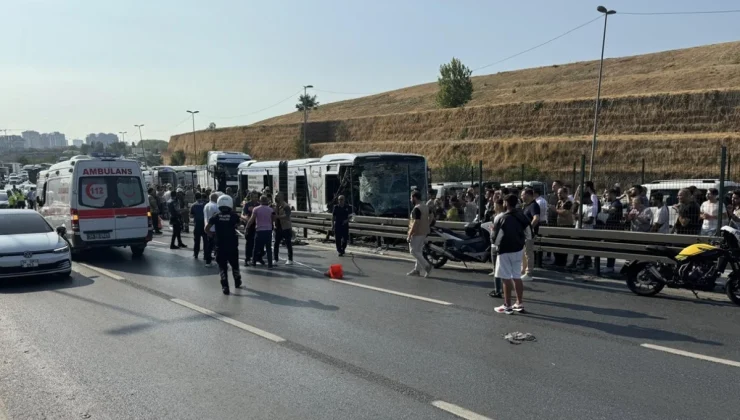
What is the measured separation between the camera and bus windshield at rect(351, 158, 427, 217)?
63.5 feet

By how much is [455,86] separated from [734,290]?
72.3 metres

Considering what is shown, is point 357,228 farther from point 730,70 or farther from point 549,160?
point 730,70

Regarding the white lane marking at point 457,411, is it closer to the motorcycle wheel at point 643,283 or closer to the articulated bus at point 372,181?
the motorcycle wheel at point 643,283

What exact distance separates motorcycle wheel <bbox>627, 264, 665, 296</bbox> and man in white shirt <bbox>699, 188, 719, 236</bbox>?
2111mm

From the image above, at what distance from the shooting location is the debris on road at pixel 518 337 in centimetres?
763

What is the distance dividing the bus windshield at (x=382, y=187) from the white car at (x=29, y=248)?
343 inches

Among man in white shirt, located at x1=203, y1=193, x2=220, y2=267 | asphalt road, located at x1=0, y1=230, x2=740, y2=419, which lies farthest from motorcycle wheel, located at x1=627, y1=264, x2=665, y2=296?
man in white shirt, located at x1=203, y1=193, x2=220, y2=267

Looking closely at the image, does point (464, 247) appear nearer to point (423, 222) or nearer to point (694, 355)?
point (423, 222)

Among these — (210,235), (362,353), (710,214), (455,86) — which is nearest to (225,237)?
(210,235)

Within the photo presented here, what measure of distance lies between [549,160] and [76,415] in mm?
47137

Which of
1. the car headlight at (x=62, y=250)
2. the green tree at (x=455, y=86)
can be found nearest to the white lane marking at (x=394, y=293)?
the car headlight at (x=62, y=250)

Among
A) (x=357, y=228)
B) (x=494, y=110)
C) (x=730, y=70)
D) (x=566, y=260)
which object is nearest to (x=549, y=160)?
(x=494, y=110)

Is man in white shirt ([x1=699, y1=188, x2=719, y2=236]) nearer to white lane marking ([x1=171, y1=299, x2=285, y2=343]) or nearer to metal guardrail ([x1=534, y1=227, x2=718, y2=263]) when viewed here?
metal guardrail ([x1=534, y1=227, x2=718, y2=263])

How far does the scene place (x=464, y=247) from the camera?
44.1 ft
